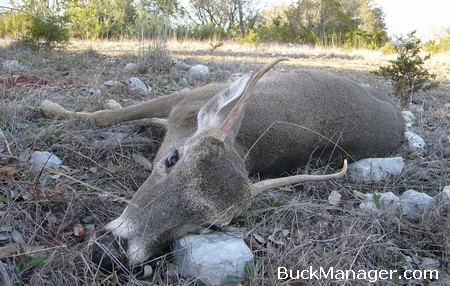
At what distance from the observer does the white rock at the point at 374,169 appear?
3557 mm

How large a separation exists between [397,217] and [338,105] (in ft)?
4.09

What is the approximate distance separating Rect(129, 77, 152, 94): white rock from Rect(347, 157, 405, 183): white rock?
278 cm

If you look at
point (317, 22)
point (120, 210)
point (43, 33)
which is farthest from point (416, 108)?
point (317, 22)

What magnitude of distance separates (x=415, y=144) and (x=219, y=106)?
7.86 feet

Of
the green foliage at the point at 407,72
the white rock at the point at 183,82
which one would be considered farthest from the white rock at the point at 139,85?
the green foliage at the point at 407,72

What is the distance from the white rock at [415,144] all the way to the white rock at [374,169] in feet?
1.84

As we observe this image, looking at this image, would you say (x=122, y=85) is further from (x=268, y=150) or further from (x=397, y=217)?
(x=397, y=217)

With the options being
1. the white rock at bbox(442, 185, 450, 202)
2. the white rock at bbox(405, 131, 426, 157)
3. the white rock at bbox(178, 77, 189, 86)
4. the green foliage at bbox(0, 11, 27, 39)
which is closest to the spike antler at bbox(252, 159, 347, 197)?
the white rock at bbox(442, 185, 450, 202)

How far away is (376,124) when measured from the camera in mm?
3951

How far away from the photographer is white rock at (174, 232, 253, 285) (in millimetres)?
2146

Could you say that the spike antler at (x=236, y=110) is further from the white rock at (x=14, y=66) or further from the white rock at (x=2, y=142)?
the white rock at (x=14, y=66)

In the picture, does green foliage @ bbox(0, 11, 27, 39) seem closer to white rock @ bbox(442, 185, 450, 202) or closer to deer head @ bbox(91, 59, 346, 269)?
deer head @ bbox(91, 59, 346, 269)

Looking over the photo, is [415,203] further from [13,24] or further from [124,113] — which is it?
[13,24]

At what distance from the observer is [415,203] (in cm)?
308
